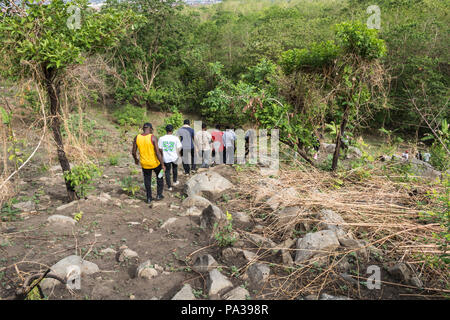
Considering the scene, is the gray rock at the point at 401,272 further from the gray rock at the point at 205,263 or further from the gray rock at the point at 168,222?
the gray rock at the point at 168,222

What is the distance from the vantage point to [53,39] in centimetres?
386

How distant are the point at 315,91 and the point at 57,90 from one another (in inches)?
178

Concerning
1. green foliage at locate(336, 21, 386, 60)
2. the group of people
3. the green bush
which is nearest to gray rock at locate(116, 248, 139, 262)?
the group of people

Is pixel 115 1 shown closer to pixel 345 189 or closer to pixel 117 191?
pixel 117 191

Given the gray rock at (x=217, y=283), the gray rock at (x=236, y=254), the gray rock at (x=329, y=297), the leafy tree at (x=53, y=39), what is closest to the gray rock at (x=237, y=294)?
the gray rock at (x=217, y=283)

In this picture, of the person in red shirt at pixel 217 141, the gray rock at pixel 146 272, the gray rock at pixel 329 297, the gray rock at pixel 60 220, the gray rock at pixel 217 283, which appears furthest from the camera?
the person in red shirt at pixel 217 141

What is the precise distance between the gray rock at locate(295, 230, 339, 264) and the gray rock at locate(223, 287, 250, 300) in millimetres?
791

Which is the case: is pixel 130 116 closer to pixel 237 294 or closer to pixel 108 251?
pixel 108 251

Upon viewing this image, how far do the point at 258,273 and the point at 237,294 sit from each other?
0.42 metres

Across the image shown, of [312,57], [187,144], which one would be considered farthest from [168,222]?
[312,57]

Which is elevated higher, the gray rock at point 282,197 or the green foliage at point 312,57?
the green foliage at point 312,57

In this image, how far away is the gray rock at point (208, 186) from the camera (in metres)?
5.60

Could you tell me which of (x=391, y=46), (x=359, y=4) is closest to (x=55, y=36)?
(x=391, y=46)

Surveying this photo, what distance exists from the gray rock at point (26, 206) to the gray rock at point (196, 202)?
239cm
